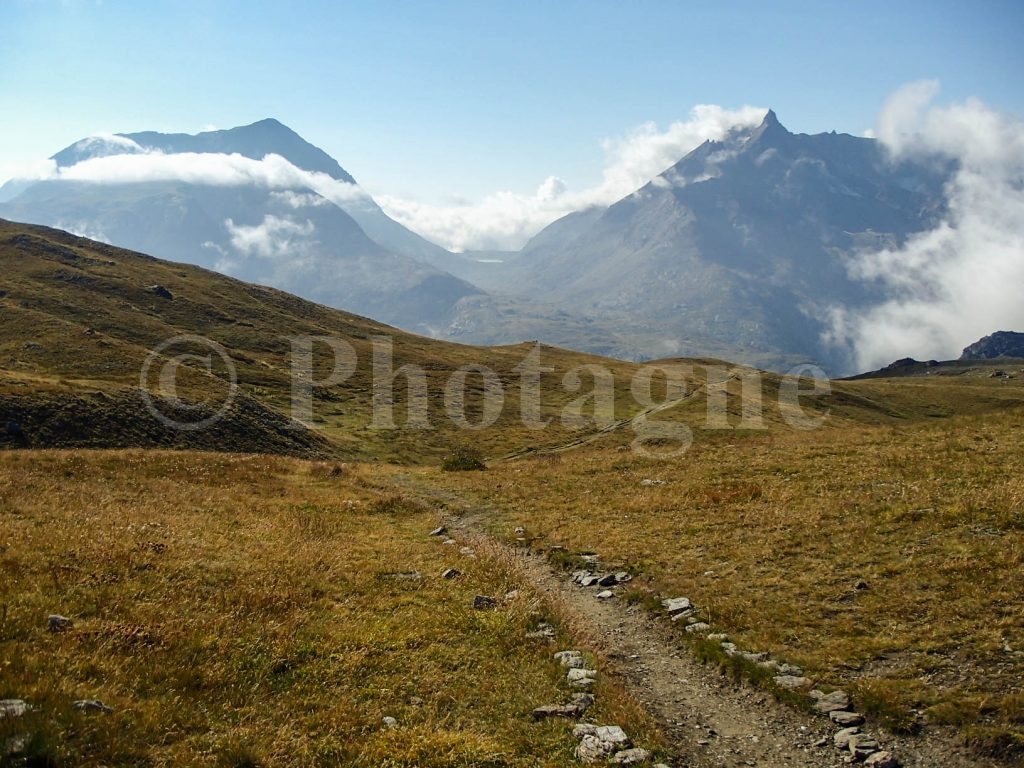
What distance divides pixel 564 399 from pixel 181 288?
3677 inches

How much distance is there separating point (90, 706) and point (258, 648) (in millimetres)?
3629

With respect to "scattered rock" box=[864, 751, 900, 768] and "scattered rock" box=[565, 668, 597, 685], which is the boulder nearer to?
"scattered rock" box=[565, 668, 597, 685]

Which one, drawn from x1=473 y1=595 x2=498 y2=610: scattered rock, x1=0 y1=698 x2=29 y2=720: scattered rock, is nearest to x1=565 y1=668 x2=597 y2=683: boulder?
x1=473 y1=595 x2=498 y2=610: scattered rock

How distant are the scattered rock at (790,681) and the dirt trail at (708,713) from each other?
386mm

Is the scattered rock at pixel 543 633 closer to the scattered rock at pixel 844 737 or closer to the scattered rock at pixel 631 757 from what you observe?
the scattered rock at pixel 631 757

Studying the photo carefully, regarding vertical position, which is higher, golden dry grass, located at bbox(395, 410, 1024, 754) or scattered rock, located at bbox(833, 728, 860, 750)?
golden dry grass, located at bbox(395, 410, 1024, 754)

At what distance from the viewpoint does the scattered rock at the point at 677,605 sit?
16.7 metres

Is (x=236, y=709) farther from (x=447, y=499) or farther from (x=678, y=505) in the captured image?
(x=447, y=499)

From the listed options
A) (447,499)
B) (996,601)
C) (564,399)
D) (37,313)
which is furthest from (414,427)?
(996,601)

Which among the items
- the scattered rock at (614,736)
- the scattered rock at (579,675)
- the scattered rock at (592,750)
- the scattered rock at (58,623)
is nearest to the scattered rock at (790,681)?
the scattered rock at (579,675)

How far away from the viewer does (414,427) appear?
77.4m

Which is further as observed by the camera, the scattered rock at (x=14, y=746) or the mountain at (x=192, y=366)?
the mountain at (x=192, y=366)

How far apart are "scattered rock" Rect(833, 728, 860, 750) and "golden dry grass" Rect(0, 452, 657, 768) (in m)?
3.32

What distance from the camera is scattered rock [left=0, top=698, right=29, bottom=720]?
7942mm
